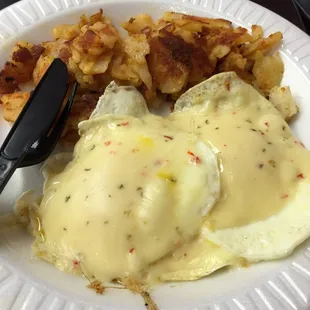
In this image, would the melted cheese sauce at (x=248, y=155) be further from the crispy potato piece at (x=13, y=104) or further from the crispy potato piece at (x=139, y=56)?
the crispy potato piece at (x=13, y=104)

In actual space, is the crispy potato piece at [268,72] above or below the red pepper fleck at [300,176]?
above

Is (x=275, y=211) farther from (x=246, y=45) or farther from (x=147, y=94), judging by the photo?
(x=246, y=45)

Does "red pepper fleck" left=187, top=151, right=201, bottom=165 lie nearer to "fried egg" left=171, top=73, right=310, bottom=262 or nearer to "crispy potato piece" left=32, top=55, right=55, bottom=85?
"fried egg" left=171, top=73, right=310, bottom=262

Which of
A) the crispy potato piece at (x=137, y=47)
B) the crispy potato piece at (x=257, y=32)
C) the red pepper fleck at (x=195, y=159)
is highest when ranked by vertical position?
the crispy potato piece at (x=137, y=47)

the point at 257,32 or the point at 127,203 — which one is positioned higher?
the point at 257,32

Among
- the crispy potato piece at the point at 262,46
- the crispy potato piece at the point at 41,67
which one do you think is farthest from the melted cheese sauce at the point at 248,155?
the crispy potato piece at the point at 41,67

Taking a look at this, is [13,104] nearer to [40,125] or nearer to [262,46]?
[40,125]

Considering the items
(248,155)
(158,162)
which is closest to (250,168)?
(248,155)

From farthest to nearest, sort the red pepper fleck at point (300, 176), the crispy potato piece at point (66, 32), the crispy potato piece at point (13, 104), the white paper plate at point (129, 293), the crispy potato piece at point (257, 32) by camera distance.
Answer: the crispy potato piece at point (257, 32), the crispy potato piece at point (66, 32), the crispy potato piece at point (13, 104), the red pepper fleck at point (300, 176), the white paper plate at point (129, 293)
